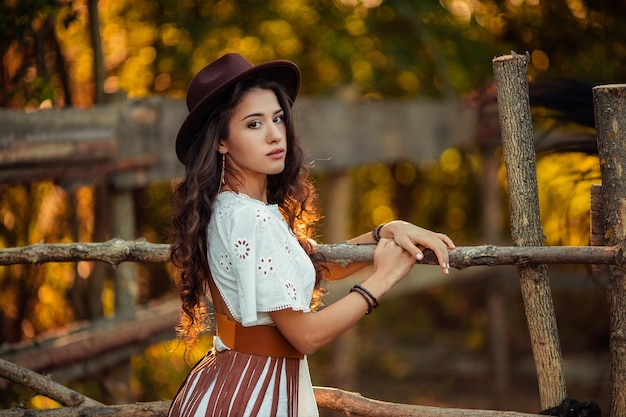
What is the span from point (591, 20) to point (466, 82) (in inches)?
51.7

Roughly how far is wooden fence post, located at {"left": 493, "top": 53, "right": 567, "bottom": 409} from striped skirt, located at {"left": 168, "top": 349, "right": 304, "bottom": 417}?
723 mm

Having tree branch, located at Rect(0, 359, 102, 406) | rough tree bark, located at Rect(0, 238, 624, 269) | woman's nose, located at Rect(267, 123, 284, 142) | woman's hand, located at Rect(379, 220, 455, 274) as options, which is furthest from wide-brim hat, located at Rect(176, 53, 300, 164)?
tree branch, located at Rect(0, 359, 102, 406)

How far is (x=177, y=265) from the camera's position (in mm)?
2404

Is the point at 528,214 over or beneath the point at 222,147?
beneath

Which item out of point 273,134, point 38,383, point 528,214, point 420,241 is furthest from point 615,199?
point 38,383

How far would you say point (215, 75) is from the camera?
237cm

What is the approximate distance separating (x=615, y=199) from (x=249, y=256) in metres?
1.06

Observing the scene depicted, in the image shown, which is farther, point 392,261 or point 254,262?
point 392,261

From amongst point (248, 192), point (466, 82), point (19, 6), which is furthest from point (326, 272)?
point (466, 82)

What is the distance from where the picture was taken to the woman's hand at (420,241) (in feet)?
7.57

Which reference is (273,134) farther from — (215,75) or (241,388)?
(241,388)

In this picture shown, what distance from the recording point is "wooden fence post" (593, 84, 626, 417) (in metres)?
2.40

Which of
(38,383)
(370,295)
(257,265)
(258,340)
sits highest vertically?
(257,265)

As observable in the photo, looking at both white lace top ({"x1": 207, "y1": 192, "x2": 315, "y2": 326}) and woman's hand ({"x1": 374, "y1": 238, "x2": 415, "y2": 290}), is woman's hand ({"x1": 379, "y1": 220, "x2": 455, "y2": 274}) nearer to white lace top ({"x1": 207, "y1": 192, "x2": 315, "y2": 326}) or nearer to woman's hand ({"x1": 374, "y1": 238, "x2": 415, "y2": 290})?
woman's hand ({"x1": 374, "y1": 238, "x2": 415, "y2": 290})
